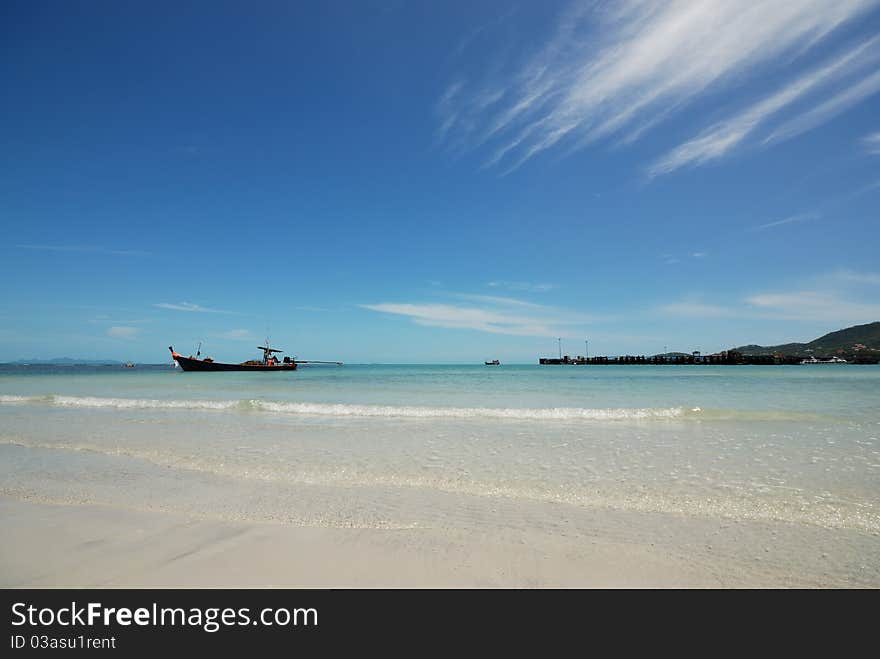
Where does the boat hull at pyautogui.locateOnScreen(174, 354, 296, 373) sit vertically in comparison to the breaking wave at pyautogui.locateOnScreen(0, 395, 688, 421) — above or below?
above

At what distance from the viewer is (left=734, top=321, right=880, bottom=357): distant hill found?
126 m

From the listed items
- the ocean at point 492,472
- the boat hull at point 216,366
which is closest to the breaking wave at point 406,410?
the ocean at point 492,472

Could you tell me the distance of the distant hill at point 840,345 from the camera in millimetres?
125900

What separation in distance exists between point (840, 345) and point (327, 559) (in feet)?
625

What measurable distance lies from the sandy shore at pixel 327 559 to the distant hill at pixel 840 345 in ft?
530

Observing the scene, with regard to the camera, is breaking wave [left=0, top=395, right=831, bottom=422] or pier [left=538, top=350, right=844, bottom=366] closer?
breaking wave [left=0, top=395, right=831, bottom=422]

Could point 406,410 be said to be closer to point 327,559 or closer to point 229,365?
point 327,559

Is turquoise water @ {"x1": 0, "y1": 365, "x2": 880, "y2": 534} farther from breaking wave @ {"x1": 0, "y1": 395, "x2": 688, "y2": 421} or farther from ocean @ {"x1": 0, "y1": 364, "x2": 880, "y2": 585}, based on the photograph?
breaking wave @ {"x1": 0, "y1": 395, "x2": 688, "y2": 421}

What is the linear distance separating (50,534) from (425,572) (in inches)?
160

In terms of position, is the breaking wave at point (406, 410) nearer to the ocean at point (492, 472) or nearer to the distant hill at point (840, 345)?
the ocean at point (492, 472)

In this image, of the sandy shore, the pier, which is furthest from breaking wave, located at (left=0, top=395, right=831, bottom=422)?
the pier

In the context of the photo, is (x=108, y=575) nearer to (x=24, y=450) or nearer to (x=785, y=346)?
(x=24, y=450)

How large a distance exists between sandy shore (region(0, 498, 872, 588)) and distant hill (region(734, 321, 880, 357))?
161410 mm

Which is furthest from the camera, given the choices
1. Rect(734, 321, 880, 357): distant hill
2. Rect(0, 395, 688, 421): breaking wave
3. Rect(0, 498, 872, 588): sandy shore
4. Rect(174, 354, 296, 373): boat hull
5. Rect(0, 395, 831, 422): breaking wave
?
Rect(734, 321, 880, 357): distant hill
